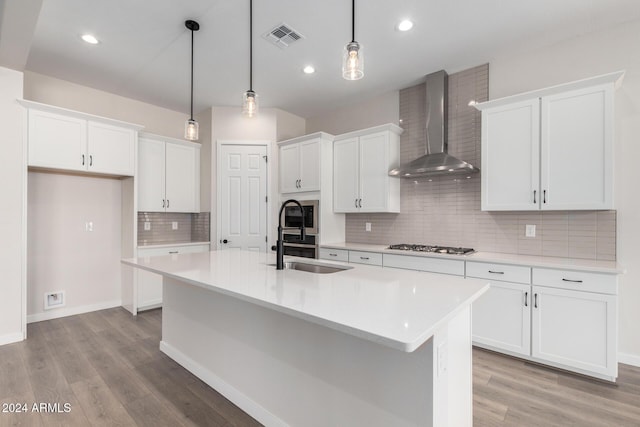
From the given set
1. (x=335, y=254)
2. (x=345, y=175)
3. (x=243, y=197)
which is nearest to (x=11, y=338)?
(x=243, y=197)

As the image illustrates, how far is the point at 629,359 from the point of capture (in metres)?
2.56

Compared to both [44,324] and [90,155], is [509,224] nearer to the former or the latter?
[90,155]

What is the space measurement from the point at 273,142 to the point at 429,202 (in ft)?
7.86

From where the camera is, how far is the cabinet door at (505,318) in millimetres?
2578

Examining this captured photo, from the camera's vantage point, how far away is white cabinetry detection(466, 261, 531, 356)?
2578 mm

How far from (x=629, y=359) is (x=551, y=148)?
1.88m

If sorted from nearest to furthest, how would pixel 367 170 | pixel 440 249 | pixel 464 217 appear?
pixel 440 249 < pixel 464 217 < pixel 367 170

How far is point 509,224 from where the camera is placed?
10.2 ft

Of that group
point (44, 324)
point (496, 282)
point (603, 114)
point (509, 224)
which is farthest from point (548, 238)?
point (44, 324)

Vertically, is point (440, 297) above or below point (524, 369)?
above

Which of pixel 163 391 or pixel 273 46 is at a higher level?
pixel 273 46

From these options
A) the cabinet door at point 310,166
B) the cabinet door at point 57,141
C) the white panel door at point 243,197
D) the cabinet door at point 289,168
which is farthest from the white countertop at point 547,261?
the cabinet door at point 57,141

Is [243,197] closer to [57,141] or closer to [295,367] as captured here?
[57,141]

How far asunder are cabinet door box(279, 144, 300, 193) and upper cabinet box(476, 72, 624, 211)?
236 centimetres
